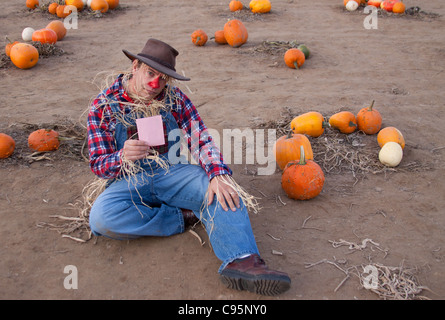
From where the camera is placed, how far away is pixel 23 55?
702cm

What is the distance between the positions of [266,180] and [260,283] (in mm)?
1681

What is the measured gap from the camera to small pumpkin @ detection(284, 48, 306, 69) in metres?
7.09

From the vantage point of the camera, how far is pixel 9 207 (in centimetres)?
371

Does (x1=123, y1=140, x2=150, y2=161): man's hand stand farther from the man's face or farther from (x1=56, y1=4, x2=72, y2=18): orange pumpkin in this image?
(x1=56, y1=4, x2=72, y2=18): orange pumpkin

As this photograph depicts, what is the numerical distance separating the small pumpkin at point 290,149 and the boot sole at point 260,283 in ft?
5.58

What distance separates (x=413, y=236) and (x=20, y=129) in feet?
14.5

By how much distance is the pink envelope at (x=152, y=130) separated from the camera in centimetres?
301

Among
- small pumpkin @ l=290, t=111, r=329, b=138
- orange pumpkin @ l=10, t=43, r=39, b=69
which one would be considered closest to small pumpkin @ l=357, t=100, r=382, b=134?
small pumpkin @ l=290, t=111, r=329, b=138

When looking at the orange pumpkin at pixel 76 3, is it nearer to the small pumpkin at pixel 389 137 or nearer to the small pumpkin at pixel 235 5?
the small pumpkin at pixel 235 5

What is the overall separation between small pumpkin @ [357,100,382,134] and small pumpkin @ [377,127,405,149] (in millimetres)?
214

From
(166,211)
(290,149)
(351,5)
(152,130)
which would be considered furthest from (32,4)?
(166,211)

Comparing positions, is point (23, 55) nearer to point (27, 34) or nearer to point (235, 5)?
point (27, 34)
